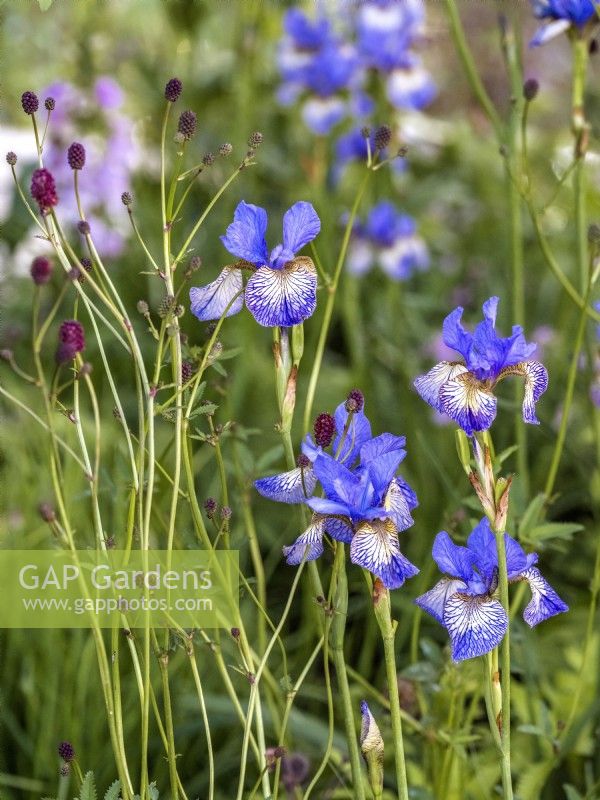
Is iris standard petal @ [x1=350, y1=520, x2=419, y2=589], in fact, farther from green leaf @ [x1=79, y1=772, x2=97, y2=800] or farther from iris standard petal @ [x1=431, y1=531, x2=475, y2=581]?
green leaf @ [x1=79, y1=772, x2=97, y2=800]

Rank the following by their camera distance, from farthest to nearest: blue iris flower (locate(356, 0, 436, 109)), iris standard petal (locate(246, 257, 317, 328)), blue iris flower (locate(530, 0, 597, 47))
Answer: blue iris flower (locate(356, 0, 436, 109))
blue iris flower (locate(530, 0, 597, 47))
iris standard petal (locate(246, 257, 317, 328))

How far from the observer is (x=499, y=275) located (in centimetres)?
244

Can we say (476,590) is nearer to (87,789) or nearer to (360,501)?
(360,501)

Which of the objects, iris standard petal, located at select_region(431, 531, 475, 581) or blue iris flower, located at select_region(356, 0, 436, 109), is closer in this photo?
iris standard petal, located at select_region(431, 531, 475, 581)

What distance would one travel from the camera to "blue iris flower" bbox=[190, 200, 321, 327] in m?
0.79

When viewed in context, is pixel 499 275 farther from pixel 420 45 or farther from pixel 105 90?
pixel 105 90

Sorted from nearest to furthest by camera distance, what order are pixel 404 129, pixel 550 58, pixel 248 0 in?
pixel 248 0 → pixel 404 129 → pixel 550 58

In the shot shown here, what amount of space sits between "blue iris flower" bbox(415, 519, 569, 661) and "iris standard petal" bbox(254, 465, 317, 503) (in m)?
0.11

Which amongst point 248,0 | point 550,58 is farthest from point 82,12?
point 550,58

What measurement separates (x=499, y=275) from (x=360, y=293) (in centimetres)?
36

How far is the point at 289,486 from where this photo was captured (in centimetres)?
81

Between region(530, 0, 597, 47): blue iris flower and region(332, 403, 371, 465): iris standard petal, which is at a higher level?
region(530, 0, 597, 47): blue iris flower

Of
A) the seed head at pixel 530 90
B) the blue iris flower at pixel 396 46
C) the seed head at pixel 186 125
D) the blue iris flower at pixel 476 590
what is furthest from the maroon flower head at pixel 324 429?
the blue iris flower at pixel 396 46

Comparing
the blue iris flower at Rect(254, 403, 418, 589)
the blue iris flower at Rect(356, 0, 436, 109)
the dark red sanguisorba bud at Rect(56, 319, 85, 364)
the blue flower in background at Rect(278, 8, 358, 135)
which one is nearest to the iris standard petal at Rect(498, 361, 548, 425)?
the blue iris flower at Rect(254, 403, 418, 589)
